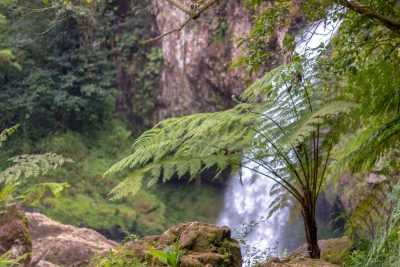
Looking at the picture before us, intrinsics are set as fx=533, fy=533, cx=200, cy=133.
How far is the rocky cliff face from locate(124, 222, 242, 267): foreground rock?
8.09m

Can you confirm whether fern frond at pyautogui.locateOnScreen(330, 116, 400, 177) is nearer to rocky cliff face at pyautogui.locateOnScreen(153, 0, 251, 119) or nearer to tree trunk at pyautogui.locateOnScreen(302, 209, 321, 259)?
tree trunk at pyautogui.locateOnScreen(302, 209, 321, 259)

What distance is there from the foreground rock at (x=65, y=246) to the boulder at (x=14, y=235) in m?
0.41

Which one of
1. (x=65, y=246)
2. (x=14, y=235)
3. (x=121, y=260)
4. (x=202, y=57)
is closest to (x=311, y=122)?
(x=121, y=260)

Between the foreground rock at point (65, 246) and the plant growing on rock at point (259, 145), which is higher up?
the plant growing on rock at point (259, 145)

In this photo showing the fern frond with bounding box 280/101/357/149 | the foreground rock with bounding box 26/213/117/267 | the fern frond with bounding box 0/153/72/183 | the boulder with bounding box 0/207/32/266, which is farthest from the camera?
the foreground rock with bounding box 26/213/117/267

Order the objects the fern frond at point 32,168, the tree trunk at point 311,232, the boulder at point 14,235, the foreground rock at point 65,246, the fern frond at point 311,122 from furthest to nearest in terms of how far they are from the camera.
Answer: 1. the foreground rock at point 65,246
2. the boulder at point 14,235
3. the fern frond at point 32,168
4. the tree trunk at point 311,232
5. the fern frond at point 311,122

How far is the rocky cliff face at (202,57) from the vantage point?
11.0 m

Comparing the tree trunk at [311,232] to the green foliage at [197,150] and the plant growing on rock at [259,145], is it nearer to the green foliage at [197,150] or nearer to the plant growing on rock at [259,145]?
the plant growing on rock at [259,145]

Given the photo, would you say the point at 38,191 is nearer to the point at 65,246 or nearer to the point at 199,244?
the point at 199,244

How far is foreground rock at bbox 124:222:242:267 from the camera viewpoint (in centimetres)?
255

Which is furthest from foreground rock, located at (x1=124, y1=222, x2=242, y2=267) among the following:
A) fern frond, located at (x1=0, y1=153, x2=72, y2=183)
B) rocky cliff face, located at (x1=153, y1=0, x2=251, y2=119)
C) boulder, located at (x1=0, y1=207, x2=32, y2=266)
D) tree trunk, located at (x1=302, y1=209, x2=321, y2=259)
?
rocky cliff face, located at (x1=153, y1=0, x2=251, y2=119)

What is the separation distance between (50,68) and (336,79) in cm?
1062

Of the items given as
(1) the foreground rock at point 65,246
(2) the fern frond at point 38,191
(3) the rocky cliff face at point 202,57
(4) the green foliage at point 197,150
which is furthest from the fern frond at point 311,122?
(3) the rocky cliff face at point 202,57

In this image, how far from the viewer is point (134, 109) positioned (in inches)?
518
